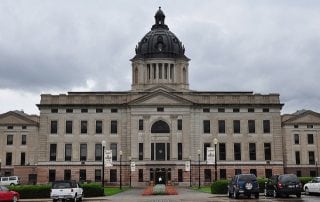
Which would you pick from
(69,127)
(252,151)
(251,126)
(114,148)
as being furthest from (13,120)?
(252,151)

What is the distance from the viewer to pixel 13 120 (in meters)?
95.9

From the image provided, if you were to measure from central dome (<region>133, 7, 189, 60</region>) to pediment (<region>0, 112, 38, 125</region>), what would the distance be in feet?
75.8

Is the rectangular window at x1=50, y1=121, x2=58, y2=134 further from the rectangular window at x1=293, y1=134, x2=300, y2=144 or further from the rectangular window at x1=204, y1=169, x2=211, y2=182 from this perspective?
the rectangular window at x1=293, y1=134, x2=300, y2=144

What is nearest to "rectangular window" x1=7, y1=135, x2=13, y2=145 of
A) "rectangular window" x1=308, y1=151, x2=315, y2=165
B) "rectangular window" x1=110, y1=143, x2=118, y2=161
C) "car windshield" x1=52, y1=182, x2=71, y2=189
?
"rectangular window" x1=110, y1=143, x2=118, y2=161

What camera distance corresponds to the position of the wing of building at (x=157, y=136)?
8712 centimetres

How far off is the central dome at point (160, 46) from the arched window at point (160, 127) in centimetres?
1435

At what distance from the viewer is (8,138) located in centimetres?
9538

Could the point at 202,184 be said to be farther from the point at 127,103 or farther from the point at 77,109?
the point at 77,109

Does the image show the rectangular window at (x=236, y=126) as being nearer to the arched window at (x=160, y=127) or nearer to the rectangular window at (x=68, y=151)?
the arched window at (x=160, y=127)

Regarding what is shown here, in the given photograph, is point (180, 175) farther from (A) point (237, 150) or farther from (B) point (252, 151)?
(B) point (252, 151)

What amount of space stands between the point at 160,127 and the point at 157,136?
1645 mm

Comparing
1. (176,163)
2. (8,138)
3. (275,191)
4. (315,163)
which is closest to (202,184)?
(176,163)

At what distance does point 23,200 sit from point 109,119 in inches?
1813

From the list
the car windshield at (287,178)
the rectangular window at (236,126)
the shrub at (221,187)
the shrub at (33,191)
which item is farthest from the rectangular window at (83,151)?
the car windshield at (287,178)
